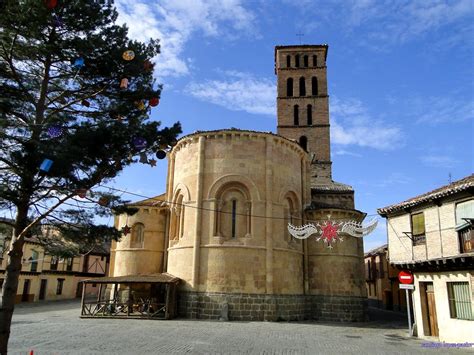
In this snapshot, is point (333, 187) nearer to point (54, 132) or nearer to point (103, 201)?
point (103, 201)

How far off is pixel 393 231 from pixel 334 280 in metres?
8.10

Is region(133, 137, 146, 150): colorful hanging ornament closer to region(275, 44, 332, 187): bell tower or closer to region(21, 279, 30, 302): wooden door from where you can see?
region(275, 44, 332, 187): bell tower

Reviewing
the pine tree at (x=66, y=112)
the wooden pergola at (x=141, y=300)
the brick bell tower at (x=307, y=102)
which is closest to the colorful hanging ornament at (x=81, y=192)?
the pine tree at (x=66, y=112)

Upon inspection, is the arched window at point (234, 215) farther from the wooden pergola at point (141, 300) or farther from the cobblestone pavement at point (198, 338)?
the cobblestone pavement at point (198, 338)

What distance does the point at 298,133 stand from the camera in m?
39.6

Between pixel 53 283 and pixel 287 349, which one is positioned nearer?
pixel 287 349

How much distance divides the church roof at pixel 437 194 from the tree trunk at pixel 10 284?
1541 cm

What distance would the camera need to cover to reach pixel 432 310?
17.7 meters

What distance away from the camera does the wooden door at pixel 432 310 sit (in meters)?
17.5

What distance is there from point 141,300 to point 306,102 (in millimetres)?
26818

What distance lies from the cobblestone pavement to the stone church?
6.99ft

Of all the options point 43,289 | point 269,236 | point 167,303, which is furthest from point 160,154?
point 43,289

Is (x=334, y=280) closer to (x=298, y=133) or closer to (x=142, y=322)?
(x=142, y=322)

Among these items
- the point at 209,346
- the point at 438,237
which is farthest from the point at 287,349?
the point at 438,237
